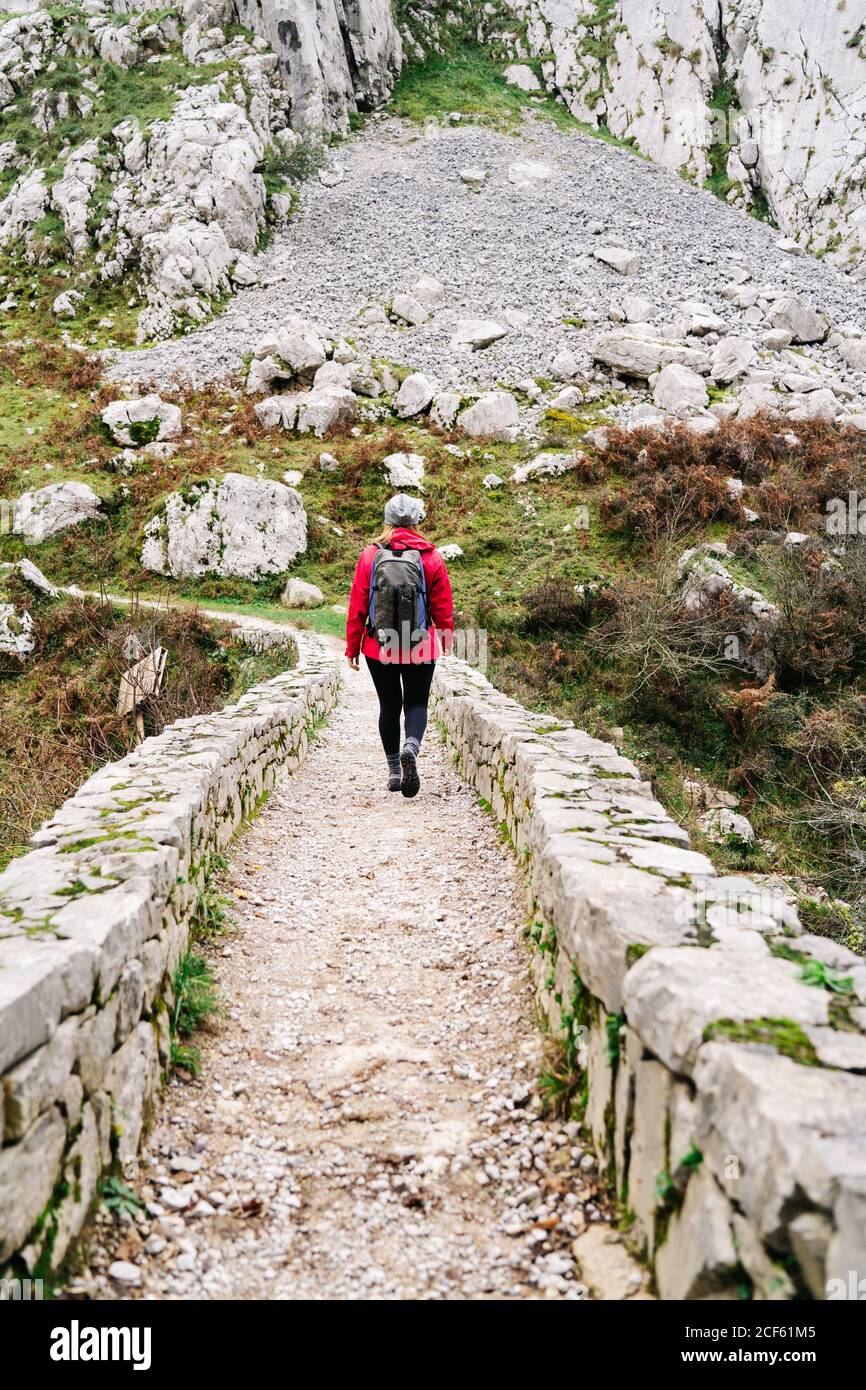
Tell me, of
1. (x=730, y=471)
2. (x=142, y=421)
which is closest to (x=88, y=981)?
(x=730, y=471)

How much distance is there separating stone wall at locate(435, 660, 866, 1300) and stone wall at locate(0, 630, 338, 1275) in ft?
4.45

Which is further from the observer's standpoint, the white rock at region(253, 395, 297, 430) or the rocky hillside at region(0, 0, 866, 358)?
the rocky hillside at region(0, 0, 866, 358)

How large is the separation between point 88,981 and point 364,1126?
3.39 ft

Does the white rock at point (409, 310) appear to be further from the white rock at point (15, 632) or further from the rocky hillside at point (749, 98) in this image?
the rocky hillside at point (749, 98)

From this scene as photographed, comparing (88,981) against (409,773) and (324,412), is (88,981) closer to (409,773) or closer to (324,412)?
(409,773)

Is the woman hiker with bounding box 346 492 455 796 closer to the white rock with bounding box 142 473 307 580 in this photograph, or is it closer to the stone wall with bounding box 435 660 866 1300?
the stone wall with bounding box 435 660 866 1300

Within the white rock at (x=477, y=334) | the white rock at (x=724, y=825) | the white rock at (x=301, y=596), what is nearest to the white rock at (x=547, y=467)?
the white rock at (x=301, y=596)

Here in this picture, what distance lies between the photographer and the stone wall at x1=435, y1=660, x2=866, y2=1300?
1302mm

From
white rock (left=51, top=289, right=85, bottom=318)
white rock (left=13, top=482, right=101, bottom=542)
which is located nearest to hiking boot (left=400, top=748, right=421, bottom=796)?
white rock (left=13, top=482, right=101, bottom=542)

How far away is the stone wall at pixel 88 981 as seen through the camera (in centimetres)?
169

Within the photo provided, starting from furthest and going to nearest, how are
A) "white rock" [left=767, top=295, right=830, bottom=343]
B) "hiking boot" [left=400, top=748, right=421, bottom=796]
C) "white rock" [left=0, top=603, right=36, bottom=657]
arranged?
"white rock" [left=767, top=295, right=830, bottom=343], "white rock" [left=0, top=603, right=36, bottom=657], "hiking boot" [left=400, top=748, right=421, bottom=796]

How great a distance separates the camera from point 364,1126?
8.14 ft
